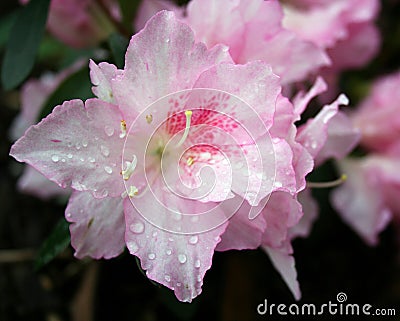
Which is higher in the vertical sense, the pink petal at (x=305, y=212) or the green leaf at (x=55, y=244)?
the green leaf at (x=55, y=244)

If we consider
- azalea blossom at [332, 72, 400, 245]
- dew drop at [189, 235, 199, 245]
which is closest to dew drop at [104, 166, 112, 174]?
dew drop at [189, 235, 199, 245]

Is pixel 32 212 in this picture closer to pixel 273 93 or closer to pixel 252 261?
pixel 252 261

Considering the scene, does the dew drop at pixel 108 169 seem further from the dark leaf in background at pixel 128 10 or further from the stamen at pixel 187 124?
the dark leaf in background at pixel 128 10

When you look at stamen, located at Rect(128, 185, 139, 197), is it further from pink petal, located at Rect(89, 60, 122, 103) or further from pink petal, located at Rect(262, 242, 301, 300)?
pink petal, located at Rect(262, 242, 301, 300)

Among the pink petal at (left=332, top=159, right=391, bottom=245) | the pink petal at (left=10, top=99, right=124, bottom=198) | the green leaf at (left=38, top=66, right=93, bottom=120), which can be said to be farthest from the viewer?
the pink petal at (left=332, top=159, right=391, bottom=245)

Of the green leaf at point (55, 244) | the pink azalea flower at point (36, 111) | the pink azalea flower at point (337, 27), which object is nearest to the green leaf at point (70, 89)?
the pink azalea flower at point (36, 111)

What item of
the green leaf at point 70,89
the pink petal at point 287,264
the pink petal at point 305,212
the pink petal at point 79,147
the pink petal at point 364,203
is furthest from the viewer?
the pink petal at point 364,203
